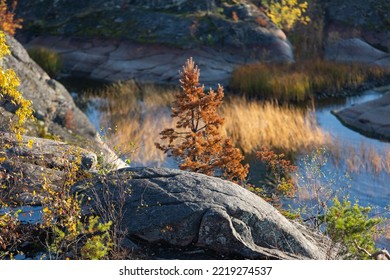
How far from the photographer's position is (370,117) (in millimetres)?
16641

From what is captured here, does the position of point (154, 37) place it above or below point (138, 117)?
above

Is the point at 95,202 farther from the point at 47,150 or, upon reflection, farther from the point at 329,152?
the point at 329,152


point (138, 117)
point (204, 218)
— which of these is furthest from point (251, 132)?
point (204, 218)

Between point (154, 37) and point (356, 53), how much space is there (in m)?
8.34

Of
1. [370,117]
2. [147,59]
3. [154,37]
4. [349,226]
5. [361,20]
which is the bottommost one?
[147,59]

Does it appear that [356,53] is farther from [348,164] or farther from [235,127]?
[348,164]

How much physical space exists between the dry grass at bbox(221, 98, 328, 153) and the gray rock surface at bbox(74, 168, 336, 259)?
8.03 m

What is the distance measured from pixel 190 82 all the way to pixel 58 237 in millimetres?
4165

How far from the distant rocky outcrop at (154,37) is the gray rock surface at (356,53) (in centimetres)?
215

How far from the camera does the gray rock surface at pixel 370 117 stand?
1605 centimetres

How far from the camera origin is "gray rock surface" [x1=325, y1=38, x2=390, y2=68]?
2452 centimetres

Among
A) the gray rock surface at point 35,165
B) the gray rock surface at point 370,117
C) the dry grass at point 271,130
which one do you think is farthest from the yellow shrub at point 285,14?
the gray rock surface at point 35,165

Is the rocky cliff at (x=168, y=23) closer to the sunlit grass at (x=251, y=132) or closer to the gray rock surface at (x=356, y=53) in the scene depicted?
the gray rock surface at (x=356, y=53)

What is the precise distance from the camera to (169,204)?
599cm
